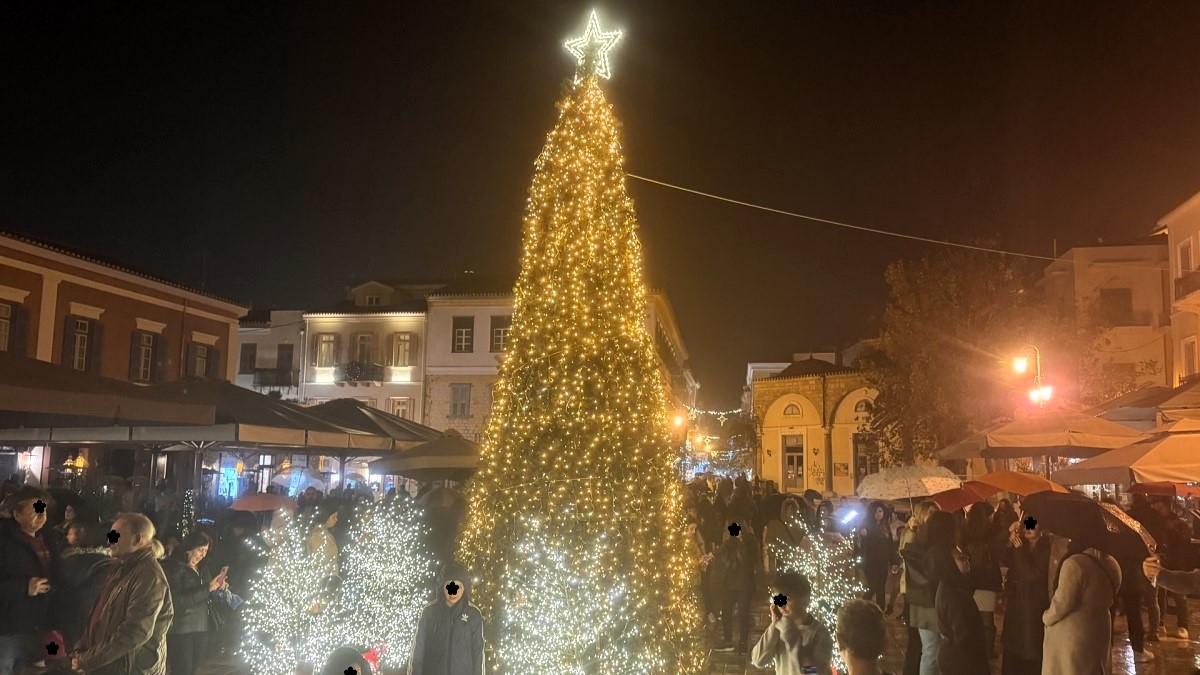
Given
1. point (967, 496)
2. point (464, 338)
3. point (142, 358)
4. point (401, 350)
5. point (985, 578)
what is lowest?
point (985, 578)

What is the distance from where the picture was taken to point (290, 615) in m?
7.91

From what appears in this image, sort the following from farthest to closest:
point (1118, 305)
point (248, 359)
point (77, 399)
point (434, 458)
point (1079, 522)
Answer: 1. point (248, 359)
2. point (1118, 305)
3. point (434, 458)
4. point (77, 399)
5. point (1079, 522)

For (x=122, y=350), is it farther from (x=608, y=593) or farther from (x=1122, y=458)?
(x=1122, y=458)

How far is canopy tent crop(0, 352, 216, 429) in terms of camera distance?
6.19m

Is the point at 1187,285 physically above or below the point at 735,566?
above

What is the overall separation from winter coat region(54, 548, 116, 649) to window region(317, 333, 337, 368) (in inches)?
1297

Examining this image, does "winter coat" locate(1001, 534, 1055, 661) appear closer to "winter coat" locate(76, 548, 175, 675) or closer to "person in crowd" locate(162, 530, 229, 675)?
"winter coat" locate(76, 548, 175, 675)

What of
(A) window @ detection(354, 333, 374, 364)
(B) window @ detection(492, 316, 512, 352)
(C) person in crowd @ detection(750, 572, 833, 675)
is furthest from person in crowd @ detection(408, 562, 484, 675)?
(A) window @ detection(354, 333, 374, 364)

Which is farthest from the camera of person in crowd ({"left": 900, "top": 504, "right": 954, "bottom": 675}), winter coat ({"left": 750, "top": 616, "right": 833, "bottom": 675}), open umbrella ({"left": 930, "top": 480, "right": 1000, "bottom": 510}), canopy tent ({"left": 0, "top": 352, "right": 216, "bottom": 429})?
open umbrella ({"left": 930, "top": 480, "right": 1000, "bottom": 510})

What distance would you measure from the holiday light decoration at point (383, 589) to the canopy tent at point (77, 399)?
2.08 m

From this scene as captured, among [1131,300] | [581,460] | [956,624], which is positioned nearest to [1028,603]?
[956,624]

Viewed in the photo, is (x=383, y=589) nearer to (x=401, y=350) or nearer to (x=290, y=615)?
(x=290, y=615)

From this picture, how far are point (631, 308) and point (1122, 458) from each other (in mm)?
4636

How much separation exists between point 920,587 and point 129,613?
5.72 metres
